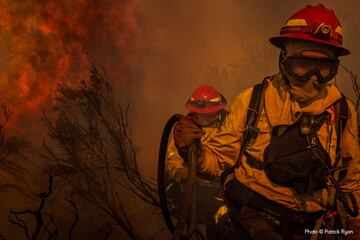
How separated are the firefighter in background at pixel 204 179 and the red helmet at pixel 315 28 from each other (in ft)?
4.56

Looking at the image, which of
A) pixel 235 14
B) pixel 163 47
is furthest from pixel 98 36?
pixel 235 14

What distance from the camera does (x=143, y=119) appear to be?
12477 millimetres

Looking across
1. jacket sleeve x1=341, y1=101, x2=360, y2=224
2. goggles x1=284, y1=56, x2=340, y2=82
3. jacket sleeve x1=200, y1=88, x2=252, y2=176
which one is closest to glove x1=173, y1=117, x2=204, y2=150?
jacket sleeve x1=200, y1=88, x2=252, y2=176

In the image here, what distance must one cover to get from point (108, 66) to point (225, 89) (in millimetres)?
5298

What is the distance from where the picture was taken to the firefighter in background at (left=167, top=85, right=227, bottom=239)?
4.88 meters

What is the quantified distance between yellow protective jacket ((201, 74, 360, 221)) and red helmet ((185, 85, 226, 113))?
3636mm

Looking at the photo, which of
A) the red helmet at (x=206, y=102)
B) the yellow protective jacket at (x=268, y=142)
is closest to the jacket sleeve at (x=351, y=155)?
the yellow protective jacket at (x=268, y=142)

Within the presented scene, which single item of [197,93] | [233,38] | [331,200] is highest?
[233,38]

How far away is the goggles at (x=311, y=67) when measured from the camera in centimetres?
287

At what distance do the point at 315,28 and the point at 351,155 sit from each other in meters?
0.98

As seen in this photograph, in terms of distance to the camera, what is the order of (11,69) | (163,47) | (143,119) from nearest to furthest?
(11,69), (143,119), (163,47)

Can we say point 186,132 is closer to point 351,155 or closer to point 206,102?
point 351,155

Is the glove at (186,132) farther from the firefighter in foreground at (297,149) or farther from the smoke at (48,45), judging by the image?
the smoke at (48,45)

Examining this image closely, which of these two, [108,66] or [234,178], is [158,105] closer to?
[108,66]
